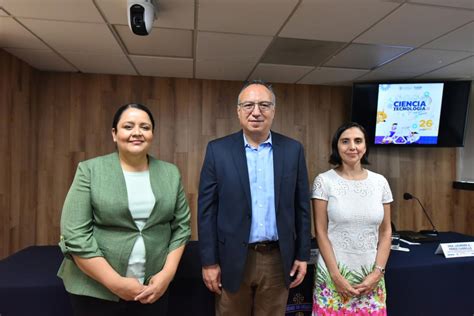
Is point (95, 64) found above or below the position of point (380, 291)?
above

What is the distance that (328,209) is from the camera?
1.55 meters

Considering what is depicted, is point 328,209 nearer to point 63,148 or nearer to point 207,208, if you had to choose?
point 207,208

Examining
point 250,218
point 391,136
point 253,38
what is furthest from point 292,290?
point 391,136

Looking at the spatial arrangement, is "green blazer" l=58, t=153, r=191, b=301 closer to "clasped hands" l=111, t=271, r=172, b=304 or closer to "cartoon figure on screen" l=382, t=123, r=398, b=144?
"clasped hands" l=111, t=271, r=172, b=304

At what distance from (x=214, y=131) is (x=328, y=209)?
2.13 meters

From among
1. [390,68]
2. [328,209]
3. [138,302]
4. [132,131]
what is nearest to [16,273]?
[138,302]

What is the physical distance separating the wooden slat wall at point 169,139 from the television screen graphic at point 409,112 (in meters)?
0.42

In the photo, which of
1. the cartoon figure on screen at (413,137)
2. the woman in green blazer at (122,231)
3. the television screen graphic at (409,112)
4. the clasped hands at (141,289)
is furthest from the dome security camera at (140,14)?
the cartoon figure on screen at (413,137)

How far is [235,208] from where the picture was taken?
1.32 m

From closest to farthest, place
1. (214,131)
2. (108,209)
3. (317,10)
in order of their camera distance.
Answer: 1. (108,209)
2. (317,10)
3. (214,131)

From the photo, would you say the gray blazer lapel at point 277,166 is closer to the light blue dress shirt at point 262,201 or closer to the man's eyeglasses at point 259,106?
the light blue dress shirt at point 262,201

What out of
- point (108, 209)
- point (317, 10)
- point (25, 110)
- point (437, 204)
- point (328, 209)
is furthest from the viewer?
point (437, 204)

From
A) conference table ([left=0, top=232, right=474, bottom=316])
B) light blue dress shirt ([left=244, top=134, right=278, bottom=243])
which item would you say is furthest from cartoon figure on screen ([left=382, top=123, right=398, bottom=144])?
light blue dress shirt ([left=244, top=134, right=278, bottom=243])

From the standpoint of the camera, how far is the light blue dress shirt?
4.42 ft
